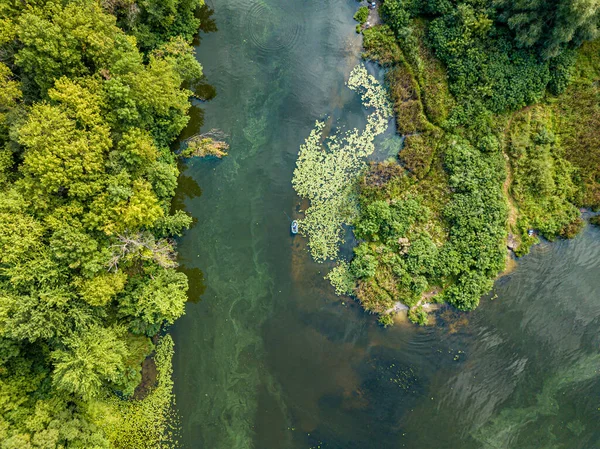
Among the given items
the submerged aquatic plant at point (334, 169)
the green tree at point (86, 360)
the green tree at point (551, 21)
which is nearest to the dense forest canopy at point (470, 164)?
the green tree at point (551, 21)

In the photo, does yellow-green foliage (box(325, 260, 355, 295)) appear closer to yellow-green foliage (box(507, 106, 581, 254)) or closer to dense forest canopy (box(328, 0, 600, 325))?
dense forest canopy (box(328, 0, 600, 325))

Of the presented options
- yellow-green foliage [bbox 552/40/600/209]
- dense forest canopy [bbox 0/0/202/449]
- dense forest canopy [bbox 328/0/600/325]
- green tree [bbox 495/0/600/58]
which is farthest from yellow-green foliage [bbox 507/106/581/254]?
dense forest canopy [bbox 0/0/202/449]

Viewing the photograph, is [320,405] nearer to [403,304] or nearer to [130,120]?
[403,304]

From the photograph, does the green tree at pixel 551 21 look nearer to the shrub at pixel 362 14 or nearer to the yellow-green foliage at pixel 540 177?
the yellow-green foliage at pixel 540 177

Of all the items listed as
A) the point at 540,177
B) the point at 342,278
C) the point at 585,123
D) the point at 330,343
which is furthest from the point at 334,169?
the point at 585,123

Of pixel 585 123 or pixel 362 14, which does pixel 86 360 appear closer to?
pixel 362 14

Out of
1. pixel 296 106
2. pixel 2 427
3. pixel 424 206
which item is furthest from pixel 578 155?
pixel 2 427
